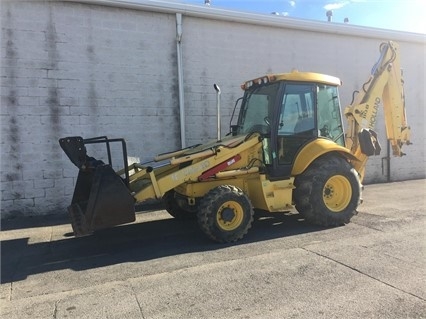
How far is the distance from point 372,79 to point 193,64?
4158 mm

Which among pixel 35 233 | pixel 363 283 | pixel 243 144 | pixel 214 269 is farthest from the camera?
pixel 35 233

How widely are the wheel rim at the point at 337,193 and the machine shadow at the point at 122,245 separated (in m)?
0.55

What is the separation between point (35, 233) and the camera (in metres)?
7.00

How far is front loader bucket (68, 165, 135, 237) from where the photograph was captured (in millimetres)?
5180

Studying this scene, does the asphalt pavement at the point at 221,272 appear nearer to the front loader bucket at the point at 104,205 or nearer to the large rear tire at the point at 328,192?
the large rear tire at the point at 328,192

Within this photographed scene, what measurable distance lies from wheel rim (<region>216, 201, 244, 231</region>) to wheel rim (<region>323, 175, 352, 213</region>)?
1729 mm

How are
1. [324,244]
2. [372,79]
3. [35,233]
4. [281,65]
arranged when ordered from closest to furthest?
[324,244]
[35,233]
[372,79]
[281,65]

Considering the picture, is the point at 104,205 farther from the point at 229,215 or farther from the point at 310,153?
the point at 310,153

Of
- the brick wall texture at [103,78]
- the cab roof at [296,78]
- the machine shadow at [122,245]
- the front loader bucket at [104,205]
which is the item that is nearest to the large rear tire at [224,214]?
the machine shadow at [122,245]

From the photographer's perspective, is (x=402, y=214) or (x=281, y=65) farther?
(x=281, y=65)

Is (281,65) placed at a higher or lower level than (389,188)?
higher

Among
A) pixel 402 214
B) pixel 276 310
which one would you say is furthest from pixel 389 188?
pixel 276 310

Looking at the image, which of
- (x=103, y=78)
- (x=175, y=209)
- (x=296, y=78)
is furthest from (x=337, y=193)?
(x=103, y=78)

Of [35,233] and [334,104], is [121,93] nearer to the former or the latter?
[35,233]
